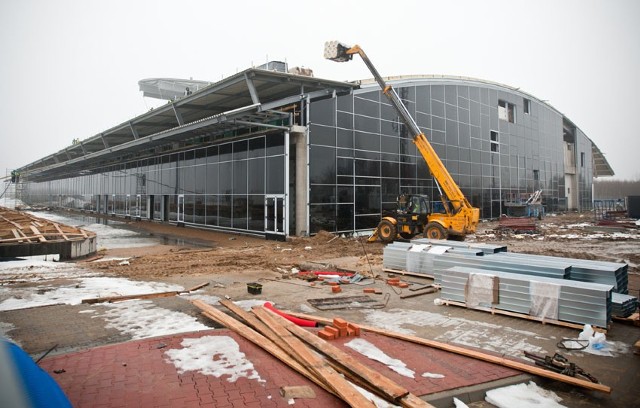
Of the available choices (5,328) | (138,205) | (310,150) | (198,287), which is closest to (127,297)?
(198,287)

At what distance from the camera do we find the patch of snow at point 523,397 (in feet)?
14.7

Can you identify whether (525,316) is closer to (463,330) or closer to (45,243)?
(463,330)

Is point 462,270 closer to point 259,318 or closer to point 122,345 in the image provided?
point 259,318

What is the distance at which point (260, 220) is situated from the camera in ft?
71.7

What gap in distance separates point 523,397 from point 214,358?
4129 millimetres

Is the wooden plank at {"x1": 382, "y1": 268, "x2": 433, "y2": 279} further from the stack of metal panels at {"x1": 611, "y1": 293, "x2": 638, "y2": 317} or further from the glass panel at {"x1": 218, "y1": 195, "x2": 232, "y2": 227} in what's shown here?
the glass panel at {"x1": 218, "y1": 195, "x2": 232, "y2": 227}

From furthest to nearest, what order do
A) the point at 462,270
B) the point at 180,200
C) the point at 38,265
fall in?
the point at 180,200, the point at 38,265, the point at 462,270

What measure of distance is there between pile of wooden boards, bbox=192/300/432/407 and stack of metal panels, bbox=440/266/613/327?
407 centimetres

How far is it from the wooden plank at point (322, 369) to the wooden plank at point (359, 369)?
6.0 inches

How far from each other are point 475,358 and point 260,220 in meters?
17.3

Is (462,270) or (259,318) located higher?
(462,270)

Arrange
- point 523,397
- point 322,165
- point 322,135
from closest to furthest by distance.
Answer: point 523,397 → point 322,165 → point 322,135

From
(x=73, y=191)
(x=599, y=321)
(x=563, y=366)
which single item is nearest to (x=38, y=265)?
(x=563, y=366)

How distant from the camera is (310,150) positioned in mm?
20469
